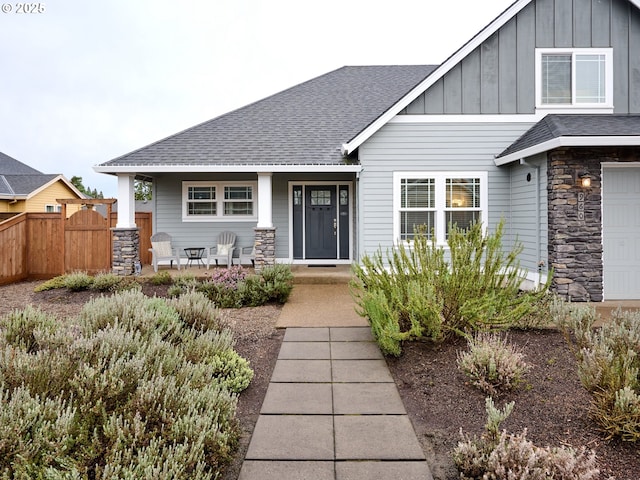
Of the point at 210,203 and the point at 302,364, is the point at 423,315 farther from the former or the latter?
the point at 210,203

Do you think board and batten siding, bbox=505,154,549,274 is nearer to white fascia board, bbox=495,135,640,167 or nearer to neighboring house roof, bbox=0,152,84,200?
white fascia board, bbox=495,135,640,167

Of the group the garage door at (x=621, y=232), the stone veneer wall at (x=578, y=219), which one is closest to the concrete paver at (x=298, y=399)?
the stone veneer wall at (x=578, y=219)

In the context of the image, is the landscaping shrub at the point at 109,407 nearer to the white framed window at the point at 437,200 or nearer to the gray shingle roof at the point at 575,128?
the white framed window at the point at 437,200

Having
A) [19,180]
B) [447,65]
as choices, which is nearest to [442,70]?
[447,65]

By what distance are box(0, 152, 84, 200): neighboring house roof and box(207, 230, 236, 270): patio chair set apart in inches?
565

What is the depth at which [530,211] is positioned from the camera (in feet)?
27.6

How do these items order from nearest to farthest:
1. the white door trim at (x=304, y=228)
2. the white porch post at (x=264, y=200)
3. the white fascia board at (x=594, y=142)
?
the white fascia board at (x=594, y=142) → the white porch post at (x=264, y=200) → the white door trim at (x=304, y=228)

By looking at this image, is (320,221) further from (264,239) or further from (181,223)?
(181,223)

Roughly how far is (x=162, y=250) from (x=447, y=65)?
7.89 meters

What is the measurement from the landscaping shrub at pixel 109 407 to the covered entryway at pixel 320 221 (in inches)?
298

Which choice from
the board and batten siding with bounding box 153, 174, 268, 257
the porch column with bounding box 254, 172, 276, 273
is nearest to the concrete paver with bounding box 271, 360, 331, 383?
the porch column with bounding box 254, 172, 276, 273

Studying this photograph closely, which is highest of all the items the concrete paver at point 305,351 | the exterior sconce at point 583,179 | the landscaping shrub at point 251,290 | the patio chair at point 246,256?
the exterior sconce at point 583,179

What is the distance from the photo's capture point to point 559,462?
2490 mm

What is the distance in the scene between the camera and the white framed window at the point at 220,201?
1173 centimetres
